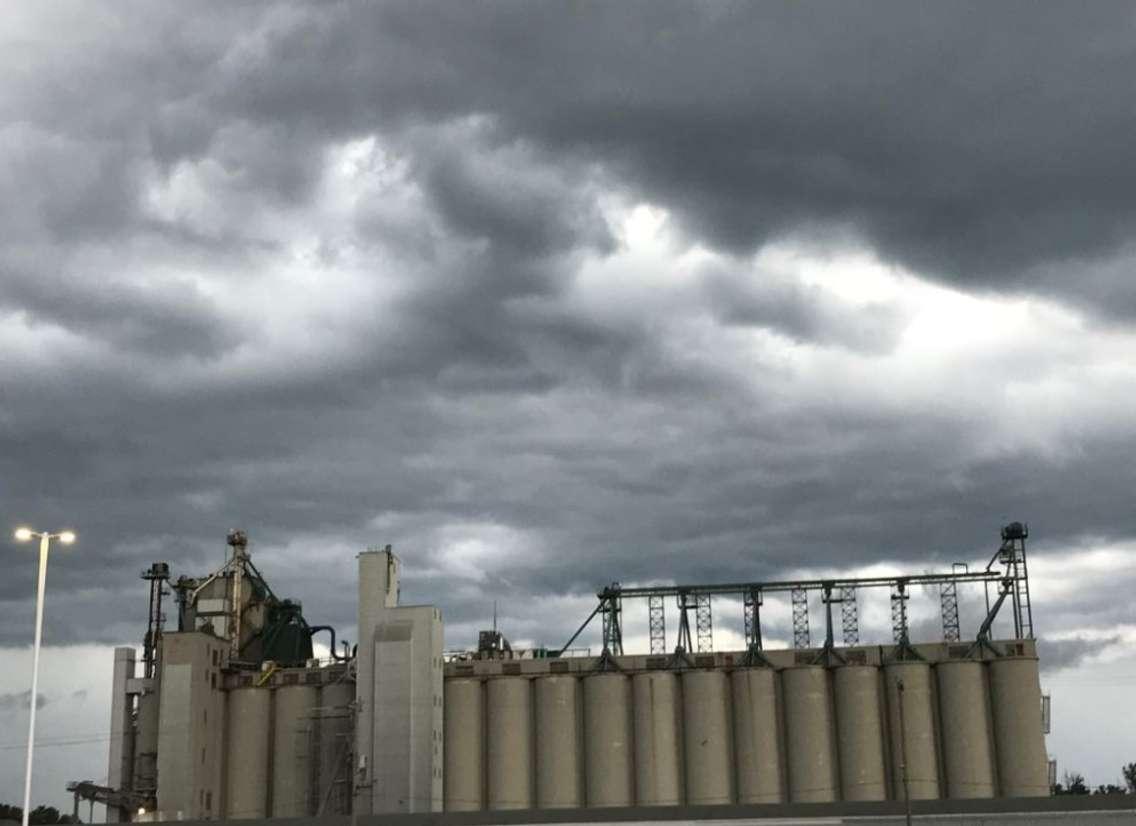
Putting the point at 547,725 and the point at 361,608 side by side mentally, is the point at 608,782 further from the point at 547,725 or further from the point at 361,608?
the point at 361,608

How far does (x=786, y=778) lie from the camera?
9725 cm

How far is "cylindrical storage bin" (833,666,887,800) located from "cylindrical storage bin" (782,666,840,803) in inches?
32.0

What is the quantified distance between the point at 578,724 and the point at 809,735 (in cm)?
1599

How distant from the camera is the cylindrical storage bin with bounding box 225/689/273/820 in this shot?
102 m

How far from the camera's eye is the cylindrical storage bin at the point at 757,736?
96.5 metres

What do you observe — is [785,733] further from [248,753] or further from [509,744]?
[248,753]

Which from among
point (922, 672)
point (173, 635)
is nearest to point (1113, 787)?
point (922, 672)

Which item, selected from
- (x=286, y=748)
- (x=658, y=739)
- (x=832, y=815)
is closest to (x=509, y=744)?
(x=658, y=739)

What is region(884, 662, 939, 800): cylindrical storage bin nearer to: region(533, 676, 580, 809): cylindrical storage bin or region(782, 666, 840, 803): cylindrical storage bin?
region(782, 666, 840, 803): cylindrical storage bin

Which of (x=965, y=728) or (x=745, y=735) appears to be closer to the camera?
(x=965, y=728)

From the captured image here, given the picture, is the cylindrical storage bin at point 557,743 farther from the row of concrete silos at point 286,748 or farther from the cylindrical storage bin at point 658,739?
the row of concrete silos at point 286,748

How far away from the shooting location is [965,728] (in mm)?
95562

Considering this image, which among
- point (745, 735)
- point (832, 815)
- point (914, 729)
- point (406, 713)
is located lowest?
point (832, 815)

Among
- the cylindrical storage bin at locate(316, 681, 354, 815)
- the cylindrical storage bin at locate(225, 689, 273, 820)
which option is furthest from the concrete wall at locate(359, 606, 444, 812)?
the cylindrical storage bin at locate(225, 689, 273, 820)
